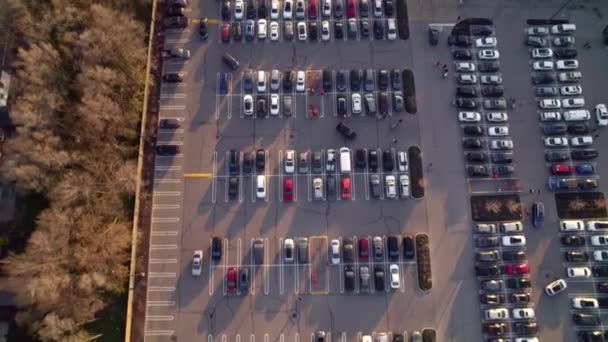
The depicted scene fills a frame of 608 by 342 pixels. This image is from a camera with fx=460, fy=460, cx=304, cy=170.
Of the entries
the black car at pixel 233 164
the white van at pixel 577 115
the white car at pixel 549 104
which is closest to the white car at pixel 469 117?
the white car at pixel 549 104

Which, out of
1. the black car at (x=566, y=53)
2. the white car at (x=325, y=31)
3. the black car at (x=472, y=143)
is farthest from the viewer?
the white car at (x=325, y=31)

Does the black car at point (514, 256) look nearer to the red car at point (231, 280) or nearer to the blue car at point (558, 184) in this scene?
the blue car at point (558, 184)

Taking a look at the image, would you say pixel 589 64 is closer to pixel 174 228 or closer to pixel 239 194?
pixel 239 194

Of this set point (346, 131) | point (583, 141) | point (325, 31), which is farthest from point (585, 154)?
point (325, 31)

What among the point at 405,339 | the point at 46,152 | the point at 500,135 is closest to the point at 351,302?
the point at 405,339

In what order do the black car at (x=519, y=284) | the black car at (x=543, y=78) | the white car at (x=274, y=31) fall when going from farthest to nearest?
the white car at (x=274, y=31) → the black car at (x=543, y=78) → the black car at (x=519, y=284)

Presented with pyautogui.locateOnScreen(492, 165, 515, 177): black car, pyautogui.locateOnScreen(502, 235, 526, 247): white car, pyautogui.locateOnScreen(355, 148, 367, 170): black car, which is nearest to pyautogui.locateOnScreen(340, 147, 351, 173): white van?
pyautogui.locateOnScreen(355, 148, 367, 170): black car

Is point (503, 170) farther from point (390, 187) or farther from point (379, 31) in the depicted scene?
point (379, 31)
